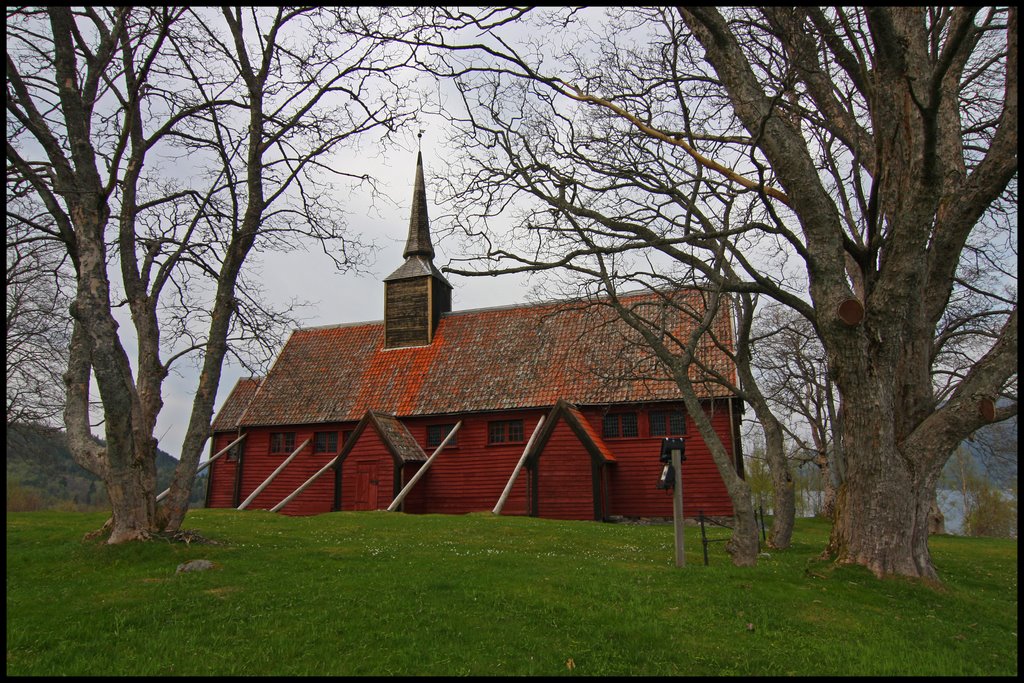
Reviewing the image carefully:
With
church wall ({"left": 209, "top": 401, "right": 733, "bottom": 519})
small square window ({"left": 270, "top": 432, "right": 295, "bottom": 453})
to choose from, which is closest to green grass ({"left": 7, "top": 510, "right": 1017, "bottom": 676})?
church wall ({"left": 209, "top": 401, "right": 733, "bottom": 519})

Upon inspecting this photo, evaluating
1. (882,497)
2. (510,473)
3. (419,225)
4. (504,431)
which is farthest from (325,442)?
(882,497)

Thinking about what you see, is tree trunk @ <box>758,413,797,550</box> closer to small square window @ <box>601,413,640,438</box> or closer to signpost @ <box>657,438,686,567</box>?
signpost @ <box>657,438,686,567</box>

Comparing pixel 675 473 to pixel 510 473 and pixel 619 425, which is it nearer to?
pixel 619 425

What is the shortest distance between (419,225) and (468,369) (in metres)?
9.05

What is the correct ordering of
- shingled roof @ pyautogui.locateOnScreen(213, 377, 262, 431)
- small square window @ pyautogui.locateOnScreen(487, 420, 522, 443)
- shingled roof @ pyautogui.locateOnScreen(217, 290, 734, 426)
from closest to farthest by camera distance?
shingled roof @ pyautogui.locateOnScreen(217, 290, 734, 426), small square window @ pyautogui.locateOnScreen(487, 420, 522, 443), shingled roof @ pyautogui.locateOnScreen(213, 377, 262, 431)

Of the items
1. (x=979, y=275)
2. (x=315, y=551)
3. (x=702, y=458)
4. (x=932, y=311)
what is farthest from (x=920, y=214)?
(x=702, y=458)

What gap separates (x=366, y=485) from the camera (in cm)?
2450

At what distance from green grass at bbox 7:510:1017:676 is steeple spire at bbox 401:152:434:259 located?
2187cm

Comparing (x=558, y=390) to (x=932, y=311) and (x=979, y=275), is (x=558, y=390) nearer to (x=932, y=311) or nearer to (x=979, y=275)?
(x=979, y=275)

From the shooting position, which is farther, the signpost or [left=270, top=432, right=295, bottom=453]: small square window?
[left=270, top=432, right=295, bottom=453]: small square window

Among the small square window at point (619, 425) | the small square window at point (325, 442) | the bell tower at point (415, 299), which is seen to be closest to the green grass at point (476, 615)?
the small square window at point (619, 425)

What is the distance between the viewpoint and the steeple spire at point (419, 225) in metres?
32.2

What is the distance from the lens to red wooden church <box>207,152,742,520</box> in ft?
75.2

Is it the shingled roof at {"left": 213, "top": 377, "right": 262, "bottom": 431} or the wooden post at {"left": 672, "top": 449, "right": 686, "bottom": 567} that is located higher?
the shingled roof at {"left": 213, "top": 377, "right": 262, "bottom": 431}
